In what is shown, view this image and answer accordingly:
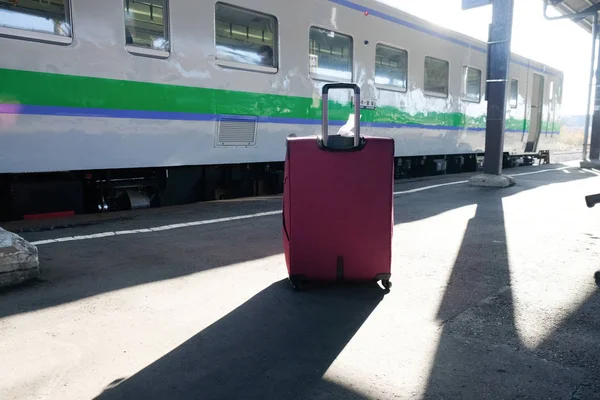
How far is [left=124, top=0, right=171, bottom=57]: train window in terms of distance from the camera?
17.2 feet

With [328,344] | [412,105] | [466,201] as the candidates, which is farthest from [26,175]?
[412,105]

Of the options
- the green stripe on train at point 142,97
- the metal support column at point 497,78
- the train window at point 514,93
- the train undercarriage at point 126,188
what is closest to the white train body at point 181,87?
the green stripe on train at point 142,97

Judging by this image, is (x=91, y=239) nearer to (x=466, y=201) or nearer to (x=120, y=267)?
(x=120, y=267)

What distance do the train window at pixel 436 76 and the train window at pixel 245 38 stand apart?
4303mm

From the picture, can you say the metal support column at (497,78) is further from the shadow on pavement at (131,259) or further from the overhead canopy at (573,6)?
the shadow on pavement at (131,259)

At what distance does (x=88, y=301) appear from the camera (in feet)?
9.69

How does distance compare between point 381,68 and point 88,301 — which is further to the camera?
point 381,68

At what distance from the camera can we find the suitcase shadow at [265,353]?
200cm

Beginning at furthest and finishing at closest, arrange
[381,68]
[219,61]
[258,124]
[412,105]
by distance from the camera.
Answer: [412,105], [381,68], [258,124], [219,61]

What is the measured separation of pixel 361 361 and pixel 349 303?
2.47 feet

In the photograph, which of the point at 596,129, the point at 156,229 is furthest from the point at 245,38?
the point at 596,129

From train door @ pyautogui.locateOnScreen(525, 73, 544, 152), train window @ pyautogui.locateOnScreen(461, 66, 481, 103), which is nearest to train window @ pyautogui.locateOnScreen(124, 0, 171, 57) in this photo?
train window @ pyautogui.locateOnScreen(461, 66, 481, 103)

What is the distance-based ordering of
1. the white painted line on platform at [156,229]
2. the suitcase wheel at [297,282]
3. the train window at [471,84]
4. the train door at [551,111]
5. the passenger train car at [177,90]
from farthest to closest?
the train door at [551,111], the train window at [471,84], the passenger train car at [177,90], the white painted line on platform at [156,229], the suitcase wheel at [297,282]

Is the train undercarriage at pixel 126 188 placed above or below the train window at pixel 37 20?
below
